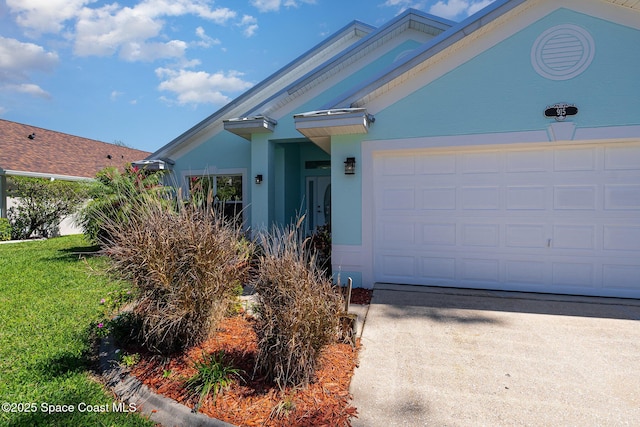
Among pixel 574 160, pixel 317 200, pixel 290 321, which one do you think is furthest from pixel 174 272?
pixel 317 200

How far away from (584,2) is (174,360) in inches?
300

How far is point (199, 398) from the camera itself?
2748mm

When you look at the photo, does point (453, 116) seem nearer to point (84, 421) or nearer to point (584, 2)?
point (584, 2)

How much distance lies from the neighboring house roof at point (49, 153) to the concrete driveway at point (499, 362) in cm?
1746

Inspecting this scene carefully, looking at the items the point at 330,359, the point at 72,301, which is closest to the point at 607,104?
the point at 330,359

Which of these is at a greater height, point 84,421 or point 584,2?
point 584,2

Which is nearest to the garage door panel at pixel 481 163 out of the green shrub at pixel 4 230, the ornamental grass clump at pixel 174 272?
the ornamental grass clump at pixel 174 272

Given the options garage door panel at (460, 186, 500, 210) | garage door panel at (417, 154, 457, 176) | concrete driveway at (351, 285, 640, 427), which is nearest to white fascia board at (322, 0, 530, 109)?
garage door panel at (417, 154, 457, 176)

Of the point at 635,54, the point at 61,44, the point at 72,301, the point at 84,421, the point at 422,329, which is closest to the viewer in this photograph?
the point at 84,421

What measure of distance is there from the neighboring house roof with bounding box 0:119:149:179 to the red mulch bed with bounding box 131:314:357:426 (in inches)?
627

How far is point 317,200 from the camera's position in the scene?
1081cm

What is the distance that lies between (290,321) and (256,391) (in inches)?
27.8

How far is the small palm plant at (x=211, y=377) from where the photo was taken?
279 cm

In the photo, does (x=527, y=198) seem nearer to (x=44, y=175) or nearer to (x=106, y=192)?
(x=106, y=192)
